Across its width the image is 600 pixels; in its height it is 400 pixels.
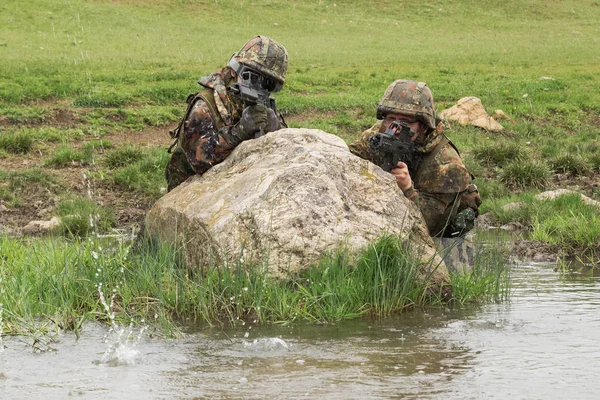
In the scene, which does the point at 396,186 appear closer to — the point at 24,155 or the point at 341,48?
the point at 24,155

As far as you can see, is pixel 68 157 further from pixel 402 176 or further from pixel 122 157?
pixel 402 176

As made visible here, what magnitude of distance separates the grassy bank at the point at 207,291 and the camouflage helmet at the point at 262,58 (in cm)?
167

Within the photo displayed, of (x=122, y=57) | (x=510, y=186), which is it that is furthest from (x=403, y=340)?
(x=122, y=57)

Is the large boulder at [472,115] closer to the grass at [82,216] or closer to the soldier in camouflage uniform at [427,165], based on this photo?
the grass at [82,216]

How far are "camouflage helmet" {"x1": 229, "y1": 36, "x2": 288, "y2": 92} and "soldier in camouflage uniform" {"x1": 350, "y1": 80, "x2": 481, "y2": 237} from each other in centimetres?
89

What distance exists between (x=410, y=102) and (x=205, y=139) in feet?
5.38

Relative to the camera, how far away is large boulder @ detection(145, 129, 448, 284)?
7262 millimetres

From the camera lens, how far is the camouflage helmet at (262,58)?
8.27m

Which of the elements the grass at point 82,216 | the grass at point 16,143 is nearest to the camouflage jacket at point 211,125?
the grass at point 82,216

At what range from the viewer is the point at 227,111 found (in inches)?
330

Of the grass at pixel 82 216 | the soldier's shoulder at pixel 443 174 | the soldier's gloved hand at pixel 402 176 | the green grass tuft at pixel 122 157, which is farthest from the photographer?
the green grass tuft at pixel 122 157

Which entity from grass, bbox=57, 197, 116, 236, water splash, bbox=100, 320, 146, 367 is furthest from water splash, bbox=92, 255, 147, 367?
grass, bbox=57, 197, 116, 236

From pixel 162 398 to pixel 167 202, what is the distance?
307cm

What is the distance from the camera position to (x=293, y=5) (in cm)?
4750
